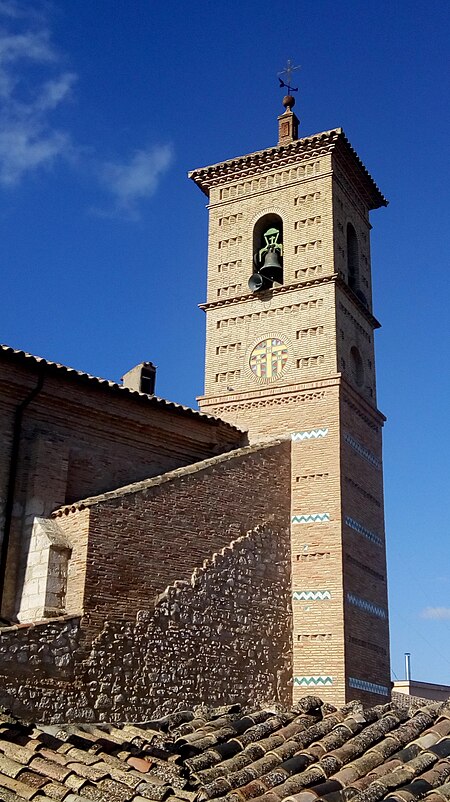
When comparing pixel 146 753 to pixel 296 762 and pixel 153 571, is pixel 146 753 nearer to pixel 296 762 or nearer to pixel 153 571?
pixel 296 762

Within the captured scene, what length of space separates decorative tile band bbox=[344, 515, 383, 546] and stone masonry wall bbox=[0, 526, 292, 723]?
1.09 metres

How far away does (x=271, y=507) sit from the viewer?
1494 cm

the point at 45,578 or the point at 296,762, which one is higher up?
the point at 45,578

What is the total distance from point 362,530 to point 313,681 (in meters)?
2.86

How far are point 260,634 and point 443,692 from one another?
21420 millimetres

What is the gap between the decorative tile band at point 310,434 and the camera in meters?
15.6

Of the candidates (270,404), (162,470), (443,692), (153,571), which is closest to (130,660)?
(153,571)

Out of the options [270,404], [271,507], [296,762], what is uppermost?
[270,404]

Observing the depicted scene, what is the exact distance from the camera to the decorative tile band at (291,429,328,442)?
15.6 metres

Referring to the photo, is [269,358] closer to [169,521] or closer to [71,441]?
[71,441]

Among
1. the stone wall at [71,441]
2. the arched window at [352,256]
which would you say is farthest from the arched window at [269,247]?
the stone wall at [71,441]

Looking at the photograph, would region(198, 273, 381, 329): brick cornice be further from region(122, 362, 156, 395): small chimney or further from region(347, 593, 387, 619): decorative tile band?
region(347, 593, 387, 619): decorative tile band

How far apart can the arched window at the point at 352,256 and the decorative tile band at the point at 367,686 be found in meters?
7.69

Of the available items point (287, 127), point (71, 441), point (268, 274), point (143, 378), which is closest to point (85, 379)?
point (71, 441)
